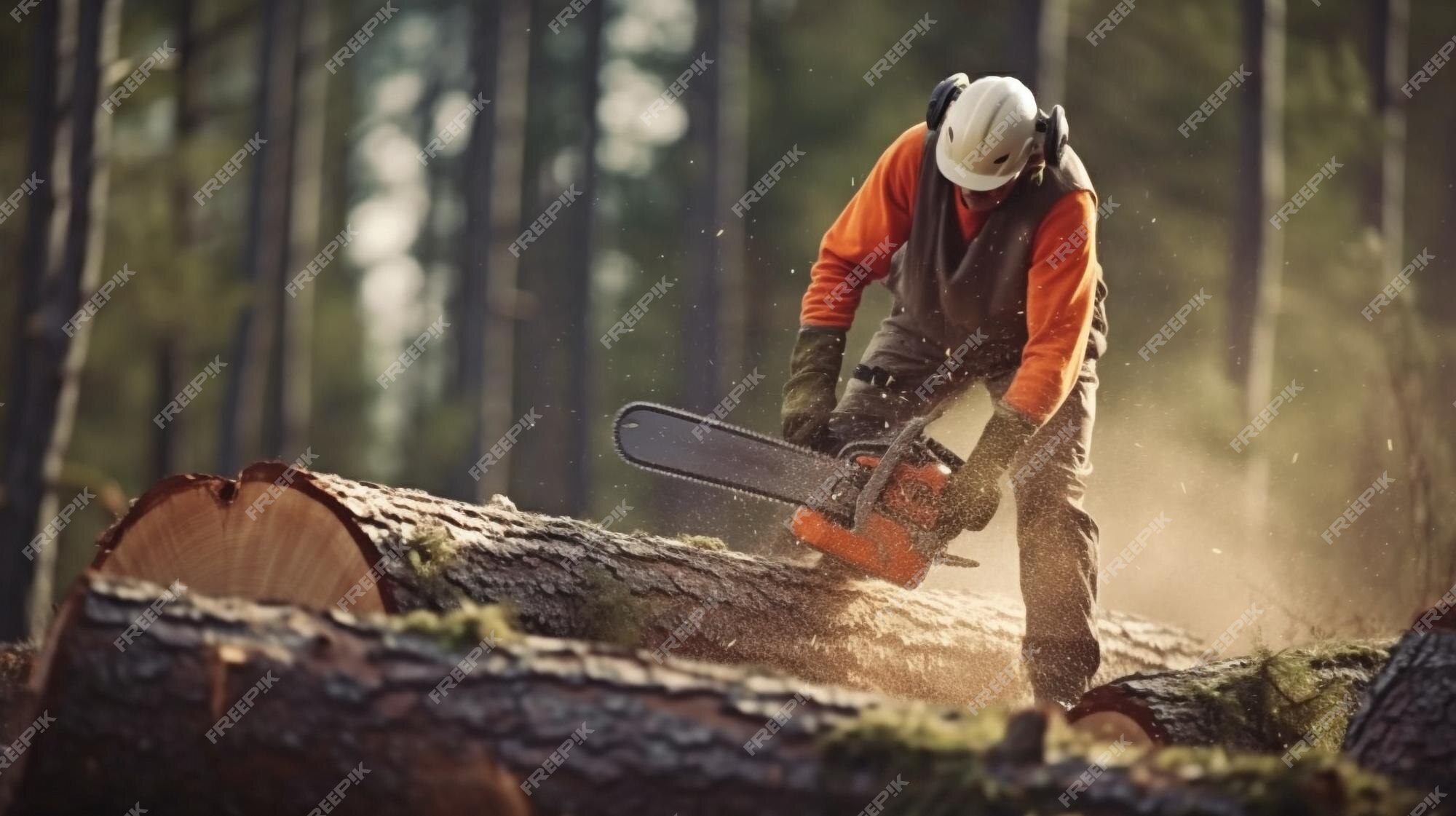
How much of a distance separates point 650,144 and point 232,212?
6.81 m

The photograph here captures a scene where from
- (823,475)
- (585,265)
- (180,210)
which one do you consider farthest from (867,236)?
(585,265)

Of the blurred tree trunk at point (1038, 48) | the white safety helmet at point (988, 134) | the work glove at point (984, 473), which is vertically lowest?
the work glove at point (984, 473)

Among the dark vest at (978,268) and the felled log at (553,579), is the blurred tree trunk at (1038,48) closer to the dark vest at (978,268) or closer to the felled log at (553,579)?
the dark vest at (978,268)

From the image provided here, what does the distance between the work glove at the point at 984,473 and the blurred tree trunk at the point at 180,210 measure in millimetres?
10374

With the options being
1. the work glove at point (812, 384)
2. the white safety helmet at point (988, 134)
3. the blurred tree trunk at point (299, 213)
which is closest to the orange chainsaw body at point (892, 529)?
the work glove at point (812, 384)

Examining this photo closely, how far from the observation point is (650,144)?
875 inches

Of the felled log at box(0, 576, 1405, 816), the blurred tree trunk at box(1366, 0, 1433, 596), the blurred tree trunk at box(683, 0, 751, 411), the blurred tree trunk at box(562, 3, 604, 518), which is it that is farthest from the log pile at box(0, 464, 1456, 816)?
the blurred tree trunk at box(562, 3, 604, 518)

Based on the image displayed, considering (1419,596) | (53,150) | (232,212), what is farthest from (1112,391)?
(232,212)

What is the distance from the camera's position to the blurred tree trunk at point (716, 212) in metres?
13.3

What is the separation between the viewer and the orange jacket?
3951 mm

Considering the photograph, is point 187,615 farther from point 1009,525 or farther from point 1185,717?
point 1009,525

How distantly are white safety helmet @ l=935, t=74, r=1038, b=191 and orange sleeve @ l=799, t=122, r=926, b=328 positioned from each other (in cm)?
31

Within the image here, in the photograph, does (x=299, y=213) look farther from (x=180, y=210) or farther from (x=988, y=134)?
(x=988, y=134)

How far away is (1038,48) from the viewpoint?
31.4 ft
